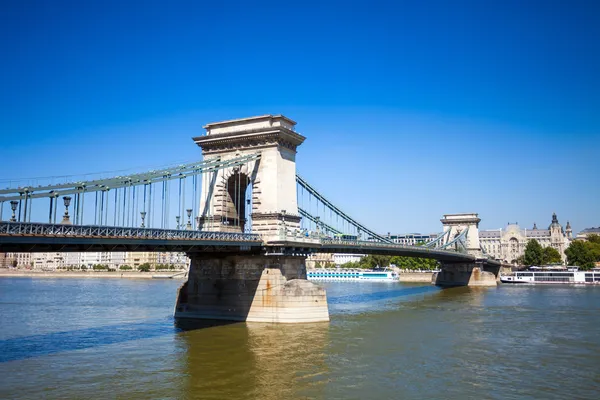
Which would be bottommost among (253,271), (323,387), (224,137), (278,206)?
(323,387)

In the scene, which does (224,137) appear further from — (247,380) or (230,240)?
(247,380)

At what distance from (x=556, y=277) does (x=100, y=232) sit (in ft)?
295

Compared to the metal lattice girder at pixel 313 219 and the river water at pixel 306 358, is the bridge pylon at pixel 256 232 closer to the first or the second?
the river water at pixel 306 358

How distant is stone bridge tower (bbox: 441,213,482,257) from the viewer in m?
103

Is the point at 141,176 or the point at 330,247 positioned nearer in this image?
the point at 141,176

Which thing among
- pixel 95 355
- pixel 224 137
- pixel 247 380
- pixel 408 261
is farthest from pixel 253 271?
pixel 408 261

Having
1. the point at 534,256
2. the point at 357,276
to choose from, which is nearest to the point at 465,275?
the point at 534,256

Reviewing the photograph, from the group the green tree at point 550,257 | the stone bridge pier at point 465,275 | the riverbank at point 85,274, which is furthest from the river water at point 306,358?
the riverbank at point 85,274

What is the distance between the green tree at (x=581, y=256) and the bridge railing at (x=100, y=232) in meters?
98.6

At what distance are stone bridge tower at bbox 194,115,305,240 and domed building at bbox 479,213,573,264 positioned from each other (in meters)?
141

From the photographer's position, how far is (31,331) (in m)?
35.2

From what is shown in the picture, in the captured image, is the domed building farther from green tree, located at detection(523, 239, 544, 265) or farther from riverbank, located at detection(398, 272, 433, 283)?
riverbank, located at detection(398, 272, 433, 283)

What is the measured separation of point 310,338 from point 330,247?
1367cm

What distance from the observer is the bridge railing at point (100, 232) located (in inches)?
852
